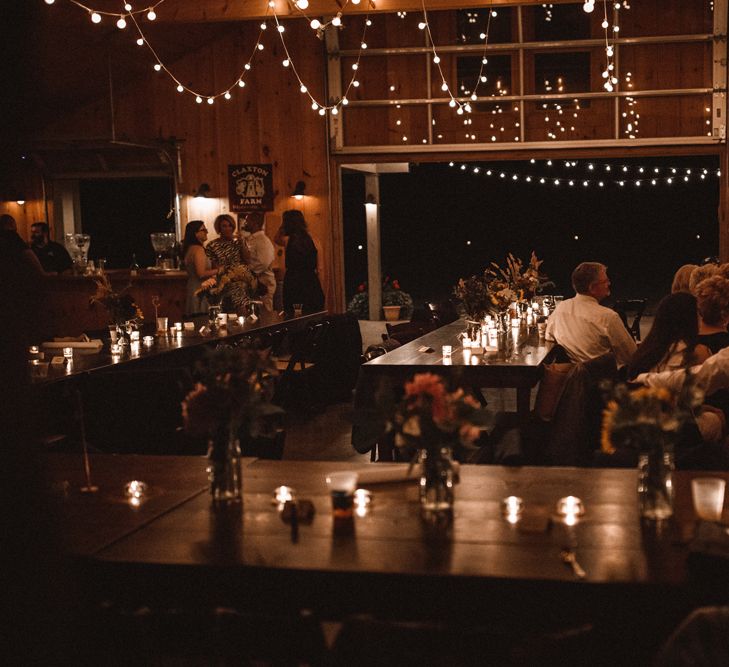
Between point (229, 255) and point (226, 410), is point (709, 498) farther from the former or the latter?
point (229, 255)

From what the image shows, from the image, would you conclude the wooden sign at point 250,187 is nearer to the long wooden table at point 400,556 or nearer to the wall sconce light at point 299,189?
the wall sconce light at point 299,189

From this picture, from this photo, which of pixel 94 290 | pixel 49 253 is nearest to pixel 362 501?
pixel 94 290

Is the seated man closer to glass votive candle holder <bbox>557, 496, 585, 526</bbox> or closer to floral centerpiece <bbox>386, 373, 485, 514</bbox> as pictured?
glass votive candle holder <bbox>557, 496, 585, 526</bbox>

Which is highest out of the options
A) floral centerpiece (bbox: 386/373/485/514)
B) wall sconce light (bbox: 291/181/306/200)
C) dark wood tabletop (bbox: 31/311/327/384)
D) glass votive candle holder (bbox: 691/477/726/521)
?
wall sconce light (bbox: 291/181/306/200)

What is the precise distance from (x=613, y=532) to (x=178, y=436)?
109 inches

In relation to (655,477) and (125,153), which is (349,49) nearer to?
(125,153)

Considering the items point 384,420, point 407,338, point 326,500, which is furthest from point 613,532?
point 407,338

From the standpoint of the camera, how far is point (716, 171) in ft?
54.5

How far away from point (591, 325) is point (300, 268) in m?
4.58

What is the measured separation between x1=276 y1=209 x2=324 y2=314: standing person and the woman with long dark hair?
5549 millimetres

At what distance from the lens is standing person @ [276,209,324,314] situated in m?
9.89

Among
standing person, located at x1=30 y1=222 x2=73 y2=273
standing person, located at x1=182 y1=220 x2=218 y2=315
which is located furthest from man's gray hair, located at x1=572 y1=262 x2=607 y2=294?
standing person, located at x1=30 y1=222 x2=73 y2=273

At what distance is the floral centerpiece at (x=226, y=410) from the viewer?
2.84 metres

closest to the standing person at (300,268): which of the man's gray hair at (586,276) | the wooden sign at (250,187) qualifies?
the wooden sign at (250,187)
